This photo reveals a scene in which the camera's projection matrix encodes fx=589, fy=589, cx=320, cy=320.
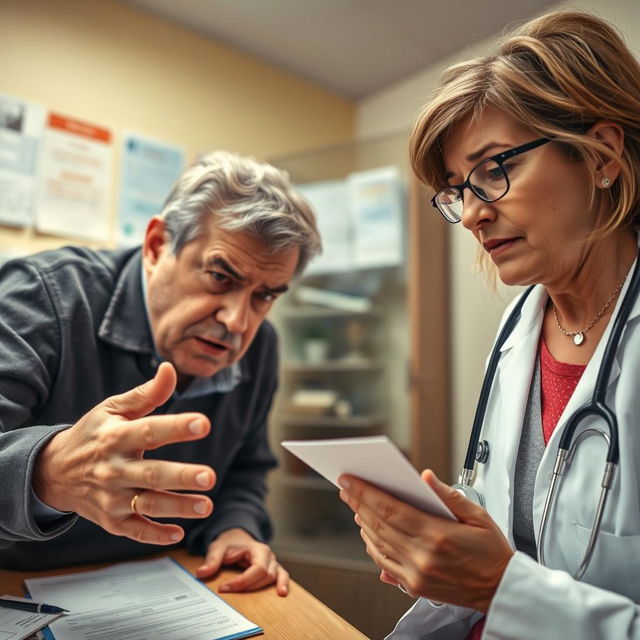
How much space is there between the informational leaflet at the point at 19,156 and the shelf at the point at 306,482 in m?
1.53

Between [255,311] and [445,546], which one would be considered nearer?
[445,546]

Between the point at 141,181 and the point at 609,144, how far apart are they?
2039 millimetres

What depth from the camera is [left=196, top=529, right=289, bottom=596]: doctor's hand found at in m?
1.03

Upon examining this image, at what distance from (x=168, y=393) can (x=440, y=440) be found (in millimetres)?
1965

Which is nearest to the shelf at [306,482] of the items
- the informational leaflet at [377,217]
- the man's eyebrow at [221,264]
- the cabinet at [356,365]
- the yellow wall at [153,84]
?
the cabinet at [356,365]

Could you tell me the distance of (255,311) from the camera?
4.21 ft

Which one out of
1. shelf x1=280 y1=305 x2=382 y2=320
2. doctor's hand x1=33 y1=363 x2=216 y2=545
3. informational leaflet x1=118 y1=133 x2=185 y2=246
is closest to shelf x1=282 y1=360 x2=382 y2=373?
shelf x1=280 y1=305 x2=382 y2=320

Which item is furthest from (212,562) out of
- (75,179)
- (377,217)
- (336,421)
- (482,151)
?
(377,217)

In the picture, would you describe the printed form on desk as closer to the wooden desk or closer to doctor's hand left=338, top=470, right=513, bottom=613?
the wooden desk

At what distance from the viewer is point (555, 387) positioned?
905 millimetres

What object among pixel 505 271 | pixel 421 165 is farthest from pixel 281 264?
pixel 505 271

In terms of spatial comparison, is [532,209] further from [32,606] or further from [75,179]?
[75,179]

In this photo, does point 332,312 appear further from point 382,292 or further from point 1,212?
point 1,212

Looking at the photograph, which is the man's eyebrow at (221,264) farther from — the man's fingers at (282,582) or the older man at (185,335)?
the man's fingers at (282,582)
